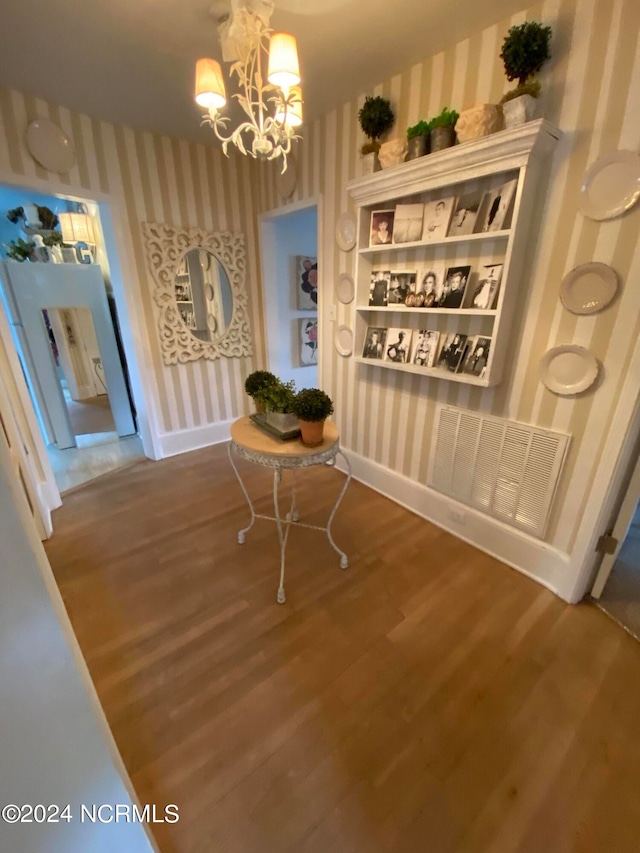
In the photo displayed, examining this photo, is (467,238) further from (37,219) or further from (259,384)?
(37,219)

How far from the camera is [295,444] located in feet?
5.57

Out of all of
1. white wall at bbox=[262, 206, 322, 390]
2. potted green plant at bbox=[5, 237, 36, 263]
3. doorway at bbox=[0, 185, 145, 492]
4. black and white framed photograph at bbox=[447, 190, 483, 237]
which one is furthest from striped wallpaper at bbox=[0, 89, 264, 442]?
black and white framed photograph at bbox=[447, 190, 483, 237]

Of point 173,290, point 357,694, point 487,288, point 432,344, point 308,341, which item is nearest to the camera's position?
point 357,694

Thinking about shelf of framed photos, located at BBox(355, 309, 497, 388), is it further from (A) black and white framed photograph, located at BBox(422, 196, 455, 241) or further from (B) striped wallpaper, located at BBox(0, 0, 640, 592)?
(A) black and white framed photograph, located at BBox(422, 196, 455, 241)

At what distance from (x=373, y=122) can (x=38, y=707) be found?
109 inches

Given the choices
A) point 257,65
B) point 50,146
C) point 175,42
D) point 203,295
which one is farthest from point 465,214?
point 50,146

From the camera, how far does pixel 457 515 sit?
2234 mm

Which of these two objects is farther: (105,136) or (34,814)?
(105,136)

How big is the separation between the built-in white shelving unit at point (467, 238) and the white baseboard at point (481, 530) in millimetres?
841

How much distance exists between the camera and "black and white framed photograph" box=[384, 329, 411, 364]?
225cm

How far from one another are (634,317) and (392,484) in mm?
1665

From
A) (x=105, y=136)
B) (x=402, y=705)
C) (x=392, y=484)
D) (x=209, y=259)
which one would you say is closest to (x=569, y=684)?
(x=402, y=705)

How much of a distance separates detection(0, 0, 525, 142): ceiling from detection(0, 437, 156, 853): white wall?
2.19 m

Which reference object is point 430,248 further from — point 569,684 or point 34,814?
point 34,814
